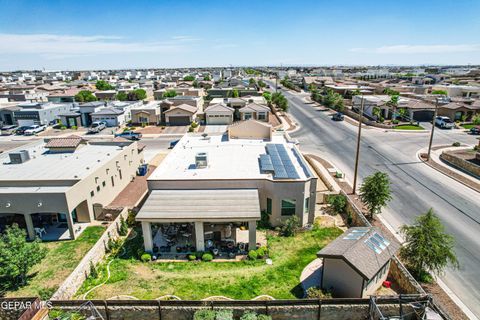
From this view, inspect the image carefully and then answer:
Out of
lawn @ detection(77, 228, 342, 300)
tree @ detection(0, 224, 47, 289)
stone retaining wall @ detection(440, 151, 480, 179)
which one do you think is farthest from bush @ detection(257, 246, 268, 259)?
stone retaining wall @ detection(440, 151, 480, 179)

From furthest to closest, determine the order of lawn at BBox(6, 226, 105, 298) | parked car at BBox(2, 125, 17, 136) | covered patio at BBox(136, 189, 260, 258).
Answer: parked car at BBox(2, 125, 17, 136) → covered patio at BBox(136, 189, 260, 258) → lawn at BBox(6, 226, 105, 298)

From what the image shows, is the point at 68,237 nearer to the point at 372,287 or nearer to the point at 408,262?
the point at 372,287

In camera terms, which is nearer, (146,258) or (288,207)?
(146,258)

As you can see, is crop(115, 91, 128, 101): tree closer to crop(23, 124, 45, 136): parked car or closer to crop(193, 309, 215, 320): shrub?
crop(23, 124, 45, 136): parked car

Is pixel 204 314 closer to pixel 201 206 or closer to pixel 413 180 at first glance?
pixel 201 206

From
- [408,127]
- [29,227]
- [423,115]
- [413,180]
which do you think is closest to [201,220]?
[29,227]
